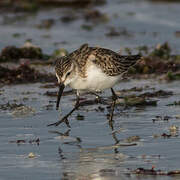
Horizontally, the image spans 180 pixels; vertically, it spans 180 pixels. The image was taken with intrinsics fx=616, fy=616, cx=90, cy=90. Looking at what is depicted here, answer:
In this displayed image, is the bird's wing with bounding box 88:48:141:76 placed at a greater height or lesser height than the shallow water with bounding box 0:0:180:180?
greater

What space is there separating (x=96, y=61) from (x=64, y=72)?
24.2 inches

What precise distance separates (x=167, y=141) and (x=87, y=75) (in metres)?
1.71

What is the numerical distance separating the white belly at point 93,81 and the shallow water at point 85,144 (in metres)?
0.52

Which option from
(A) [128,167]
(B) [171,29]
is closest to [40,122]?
(A) [128,167]

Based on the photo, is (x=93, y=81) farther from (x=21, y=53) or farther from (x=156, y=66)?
(x=21, y=53)

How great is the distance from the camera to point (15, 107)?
9.89 m

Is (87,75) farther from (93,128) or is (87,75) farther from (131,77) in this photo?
(131,77)

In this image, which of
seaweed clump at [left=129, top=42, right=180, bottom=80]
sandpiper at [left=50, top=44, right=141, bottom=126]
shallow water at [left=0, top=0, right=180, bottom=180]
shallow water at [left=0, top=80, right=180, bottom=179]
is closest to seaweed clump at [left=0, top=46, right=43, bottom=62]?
shallow water at [left=0, top=0, right=180, bottom=180]

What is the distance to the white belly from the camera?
8781mm

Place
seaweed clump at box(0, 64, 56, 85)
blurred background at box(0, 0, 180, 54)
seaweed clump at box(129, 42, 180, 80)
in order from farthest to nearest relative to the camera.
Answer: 1. blurred background at box(0, 0, 180, 54)
2. seaweed clump at box(129, 42, 180, 80)
3. seaweed clump at box(0, 64, 56, 85)

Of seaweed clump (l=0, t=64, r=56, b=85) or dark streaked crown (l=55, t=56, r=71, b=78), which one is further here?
seaweed clump (l=0, t=64, r=56, b=85)

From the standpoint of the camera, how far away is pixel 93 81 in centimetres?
880

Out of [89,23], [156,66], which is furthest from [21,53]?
[89,23]

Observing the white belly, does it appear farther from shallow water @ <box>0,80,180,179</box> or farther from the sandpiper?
shallow water @ <box>0,80,180,179</box>
